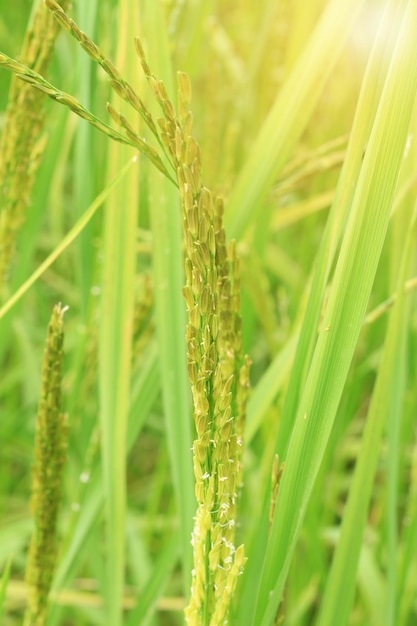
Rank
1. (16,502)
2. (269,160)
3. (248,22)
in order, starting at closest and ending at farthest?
1. (269,160)
2. (16,502)
3. (248,22)

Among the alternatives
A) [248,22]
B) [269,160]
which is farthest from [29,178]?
[248,22]

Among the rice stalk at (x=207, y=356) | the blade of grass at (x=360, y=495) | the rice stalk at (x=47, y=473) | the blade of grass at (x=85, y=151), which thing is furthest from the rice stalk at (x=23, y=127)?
the blade of grass at (x=360, y=495)

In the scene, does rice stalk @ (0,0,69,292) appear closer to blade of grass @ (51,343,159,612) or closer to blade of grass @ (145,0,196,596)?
blade of grass @ (145,0,196,596)

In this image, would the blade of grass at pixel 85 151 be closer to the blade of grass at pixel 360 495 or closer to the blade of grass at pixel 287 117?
the blade of grass at pixel 287 117

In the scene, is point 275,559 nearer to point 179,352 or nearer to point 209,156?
point 179,352

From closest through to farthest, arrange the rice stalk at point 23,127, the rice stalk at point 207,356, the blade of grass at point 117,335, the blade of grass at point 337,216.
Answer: the rice stalk at point 207,356, the blade of grass at point 337,216, the rice stalk at point 23,127, the blade of grass at point 117,335
